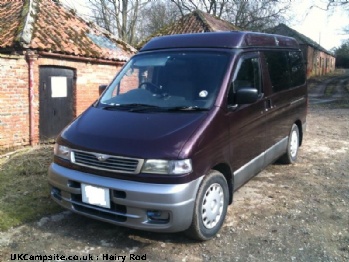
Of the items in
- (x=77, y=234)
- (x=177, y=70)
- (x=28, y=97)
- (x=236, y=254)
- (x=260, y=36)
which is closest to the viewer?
(x=236, y=254)

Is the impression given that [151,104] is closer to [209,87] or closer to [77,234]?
[209,87]

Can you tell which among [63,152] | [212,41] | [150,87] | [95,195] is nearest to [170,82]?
[150,87]

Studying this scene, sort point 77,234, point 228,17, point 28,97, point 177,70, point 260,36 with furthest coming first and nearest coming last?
point 228,17 < point 28,97 < point 260,36 < point 177,70 < point 77,234

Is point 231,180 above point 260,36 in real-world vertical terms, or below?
below

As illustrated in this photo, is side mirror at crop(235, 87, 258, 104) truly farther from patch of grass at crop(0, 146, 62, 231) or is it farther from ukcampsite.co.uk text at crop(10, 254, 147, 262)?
patch of grass at crop(0, 146, 62, 231)

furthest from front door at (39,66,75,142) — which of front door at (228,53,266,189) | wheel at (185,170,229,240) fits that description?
wheel at (185,170,229,240)

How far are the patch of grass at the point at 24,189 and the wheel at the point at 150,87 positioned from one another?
1972 millimetres

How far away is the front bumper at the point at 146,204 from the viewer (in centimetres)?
320

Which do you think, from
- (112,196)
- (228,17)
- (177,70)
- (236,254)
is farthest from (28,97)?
(228,17)

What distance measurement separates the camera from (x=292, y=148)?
6.54 meters

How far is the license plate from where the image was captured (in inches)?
134

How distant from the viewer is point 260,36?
512 centimetres

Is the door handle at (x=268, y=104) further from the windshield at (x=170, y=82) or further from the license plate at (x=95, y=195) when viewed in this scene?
the license plate at (x=95, y=195)

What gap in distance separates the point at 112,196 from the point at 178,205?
66 cm
